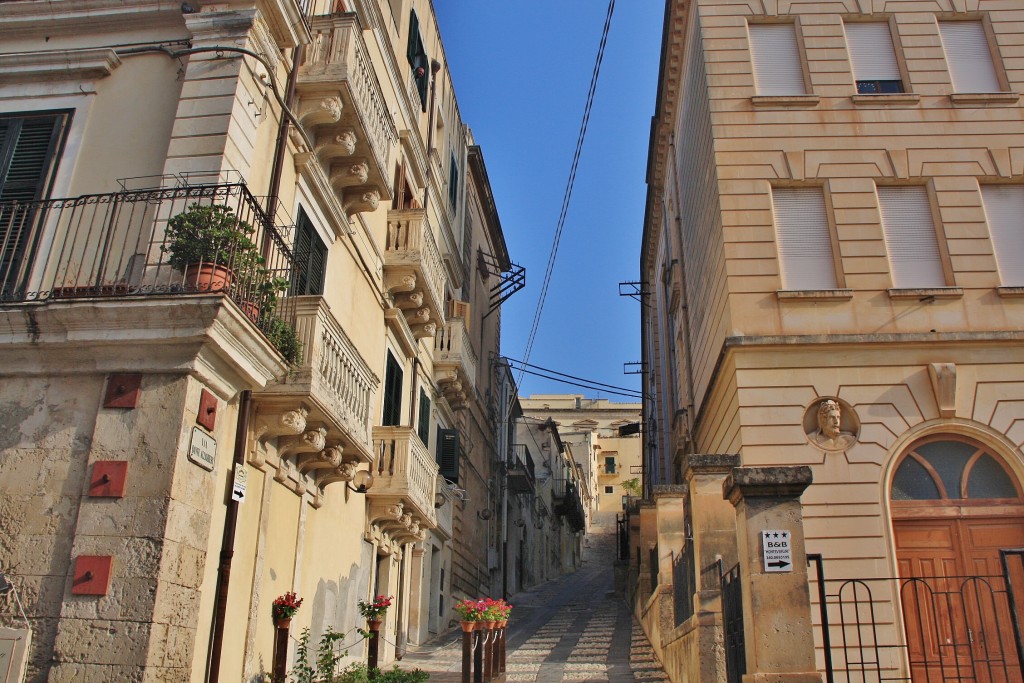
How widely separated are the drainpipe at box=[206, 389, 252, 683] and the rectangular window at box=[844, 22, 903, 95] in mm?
12139

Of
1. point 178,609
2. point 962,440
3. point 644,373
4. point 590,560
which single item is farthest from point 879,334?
point 590,560

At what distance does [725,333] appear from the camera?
14.3m

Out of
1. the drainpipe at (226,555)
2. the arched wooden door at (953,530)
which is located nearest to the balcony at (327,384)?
the drainpipe at (226,555)

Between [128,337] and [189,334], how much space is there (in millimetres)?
627

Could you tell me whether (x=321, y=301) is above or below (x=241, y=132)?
below

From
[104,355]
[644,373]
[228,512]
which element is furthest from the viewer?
[644,373]

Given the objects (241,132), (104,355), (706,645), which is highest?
(241,132)

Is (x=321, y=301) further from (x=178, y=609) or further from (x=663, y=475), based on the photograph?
(x=663, y=475)

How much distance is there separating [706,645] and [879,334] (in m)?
6.28

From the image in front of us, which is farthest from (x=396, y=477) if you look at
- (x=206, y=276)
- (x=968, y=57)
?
(x=968, y=57)

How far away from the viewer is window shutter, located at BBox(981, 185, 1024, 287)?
1405 centimetres

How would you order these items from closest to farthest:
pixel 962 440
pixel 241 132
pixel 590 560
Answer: pixel 241 132 → pixel 962 440 → pixel 590 560

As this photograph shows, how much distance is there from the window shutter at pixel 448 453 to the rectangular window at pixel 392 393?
3882 millimetres

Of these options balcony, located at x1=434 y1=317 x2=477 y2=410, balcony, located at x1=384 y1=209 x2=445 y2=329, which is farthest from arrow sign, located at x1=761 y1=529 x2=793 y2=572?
balcony, located at x1=434 y1=317 x2=477 y2=410
